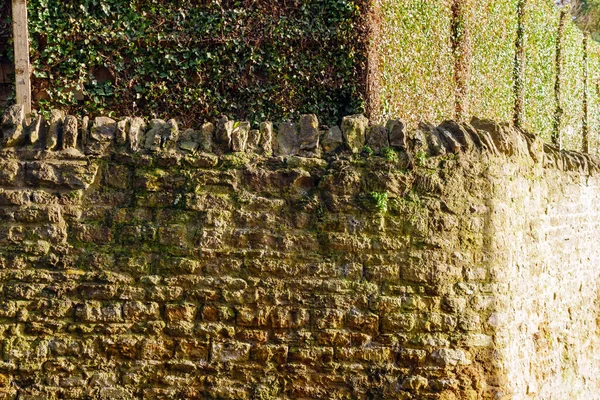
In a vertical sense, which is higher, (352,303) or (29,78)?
(29,78)

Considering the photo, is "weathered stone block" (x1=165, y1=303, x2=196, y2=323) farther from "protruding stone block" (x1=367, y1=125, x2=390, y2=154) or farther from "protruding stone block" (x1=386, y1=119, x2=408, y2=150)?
"protruding stone block" (x1=386, y1=119, x2=408, y2=150)

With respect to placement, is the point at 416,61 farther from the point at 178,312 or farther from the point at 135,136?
the point at 178,312

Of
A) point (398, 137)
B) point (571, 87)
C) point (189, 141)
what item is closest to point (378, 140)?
point (398, 137)

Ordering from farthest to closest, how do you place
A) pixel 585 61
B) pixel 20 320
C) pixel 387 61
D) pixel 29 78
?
1. pixel 585 61
2. pixel 387 61
3. pixel 29 78
4. pixel 20 320

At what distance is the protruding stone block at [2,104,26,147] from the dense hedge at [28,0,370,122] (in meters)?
2.67

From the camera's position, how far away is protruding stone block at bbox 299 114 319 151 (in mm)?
5012

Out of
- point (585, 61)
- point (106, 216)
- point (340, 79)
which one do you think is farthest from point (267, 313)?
point (585, 61)

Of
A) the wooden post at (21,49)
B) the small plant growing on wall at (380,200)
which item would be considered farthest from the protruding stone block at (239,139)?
the wooden post at (21,49)

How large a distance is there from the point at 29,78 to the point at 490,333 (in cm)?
492

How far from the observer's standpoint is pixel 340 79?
774 cm

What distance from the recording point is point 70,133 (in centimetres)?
493

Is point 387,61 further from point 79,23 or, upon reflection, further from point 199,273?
point 199,273

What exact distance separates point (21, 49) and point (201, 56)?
5.56 feet

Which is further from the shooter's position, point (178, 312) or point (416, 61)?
point (416, 61)
